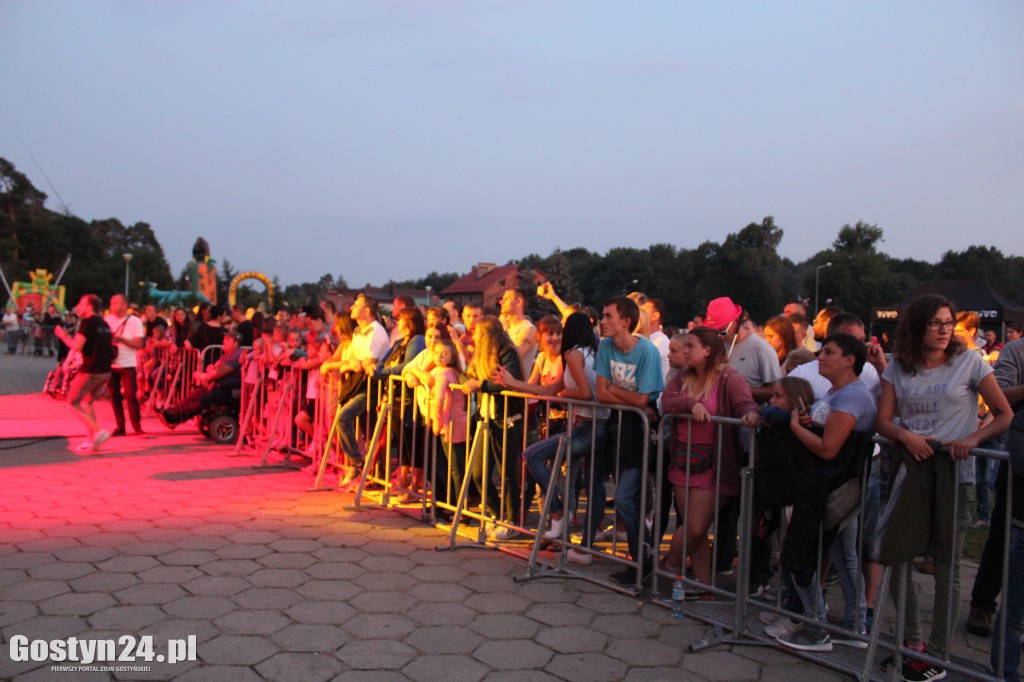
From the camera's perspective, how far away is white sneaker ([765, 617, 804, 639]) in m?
4.23

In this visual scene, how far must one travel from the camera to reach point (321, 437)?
8.60 metres

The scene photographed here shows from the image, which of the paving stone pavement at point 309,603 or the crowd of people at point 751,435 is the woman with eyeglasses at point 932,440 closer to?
the crowd of people at point 751,435

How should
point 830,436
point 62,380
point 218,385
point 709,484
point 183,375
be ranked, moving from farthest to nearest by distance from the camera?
point 62,380
point 183,375
point 218,385
point 709,484
point 830,436

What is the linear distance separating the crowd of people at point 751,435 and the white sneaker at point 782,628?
3cm

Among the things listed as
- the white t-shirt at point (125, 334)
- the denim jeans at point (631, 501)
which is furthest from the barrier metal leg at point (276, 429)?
the denim jeans at point (631, 501)

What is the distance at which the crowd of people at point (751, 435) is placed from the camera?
12.3 feet

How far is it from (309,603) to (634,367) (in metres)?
2.55

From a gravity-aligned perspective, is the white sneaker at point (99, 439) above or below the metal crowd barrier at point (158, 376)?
below

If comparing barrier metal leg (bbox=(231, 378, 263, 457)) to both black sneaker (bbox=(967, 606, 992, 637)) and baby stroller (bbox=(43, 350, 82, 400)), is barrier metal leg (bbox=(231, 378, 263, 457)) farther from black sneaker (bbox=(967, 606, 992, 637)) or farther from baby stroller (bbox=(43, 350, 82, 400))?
black sneaker (bbox=(967, 606, 992, 637))

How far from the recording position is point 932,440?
11.8 feet

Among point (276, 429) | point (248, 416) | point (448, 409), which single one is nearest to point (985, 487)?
point (448, 409)

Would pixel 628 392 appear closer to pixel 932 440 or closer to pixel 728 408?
pixel 728 408

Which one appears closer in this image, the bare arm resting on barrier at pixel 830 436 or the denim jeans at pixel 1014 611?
the denim jeans at pixel 1014 611

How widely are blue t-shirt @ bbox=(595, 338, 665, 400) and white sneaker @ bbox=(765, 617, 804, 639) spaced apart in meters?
1.60
